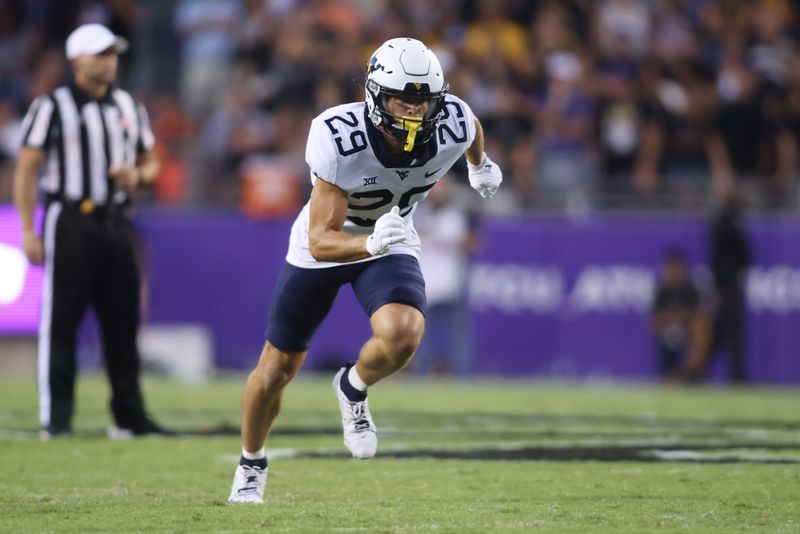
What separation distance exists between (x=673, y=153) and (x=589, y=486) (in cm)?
738

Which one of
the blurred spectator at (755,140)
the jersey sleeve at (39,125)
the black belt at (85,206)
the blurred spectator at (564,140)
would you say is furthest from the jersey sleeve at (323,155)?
Answer: the blurred spectator at (755,140)

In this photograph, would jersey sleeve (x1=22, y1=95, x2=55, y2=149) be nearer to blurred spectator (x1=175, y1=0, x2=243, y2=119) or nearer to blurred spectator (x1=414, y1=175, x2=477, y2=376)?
blurred spectator (x1=414, y1=175, x2=477, y2=376)

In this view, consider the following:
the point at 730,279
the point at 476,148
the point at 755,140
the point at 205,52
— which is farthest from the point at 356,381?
the point at 205,52

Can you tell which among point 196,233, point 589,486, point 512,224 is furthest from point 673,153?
point 589,486

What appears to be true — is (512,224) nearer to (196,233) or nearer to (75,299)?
(196,233)

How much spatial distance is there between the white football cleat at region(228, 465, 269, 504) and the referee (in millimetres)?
2232

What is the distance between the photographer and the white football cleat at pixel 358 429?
471cm

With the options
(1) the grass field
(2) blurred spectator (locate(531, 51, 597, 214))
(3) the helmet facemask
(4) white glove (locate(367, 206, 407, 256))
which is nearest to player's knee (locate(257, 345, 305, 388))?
(1) the grass field

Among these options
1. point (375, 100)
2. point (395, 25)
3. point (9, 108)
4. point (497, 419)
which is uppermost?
point (395, 25)

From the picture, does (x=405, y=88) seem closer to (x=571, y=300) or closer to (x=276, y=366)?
(x=276, y=366)

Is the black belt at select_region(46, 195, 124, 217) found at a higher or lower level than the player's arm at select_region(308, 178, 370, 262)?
higher

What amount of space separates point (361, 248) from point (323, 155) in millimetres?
354

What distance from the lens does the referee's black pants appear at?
22.4ft

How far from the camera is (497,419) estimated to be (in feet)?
25.9
